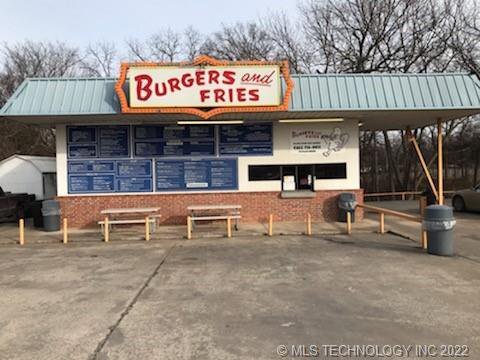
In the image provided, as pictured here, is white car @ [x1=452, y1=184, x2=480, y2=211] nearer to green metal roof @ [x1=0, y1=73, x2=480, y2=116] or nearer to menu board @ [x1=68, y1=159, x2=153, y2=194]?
green metal roof @ [x1=0, y1=73, x2=480, y2=116]

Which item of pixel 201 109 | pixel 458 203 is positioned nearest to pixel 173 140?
pixel 201 109

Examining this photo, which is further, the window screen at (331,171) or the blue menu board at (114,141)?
the window screen at (331,171)

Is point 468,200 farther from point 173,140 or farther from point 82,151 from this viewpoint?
point 82,151

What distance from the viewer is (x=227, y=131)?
15000 millimetres

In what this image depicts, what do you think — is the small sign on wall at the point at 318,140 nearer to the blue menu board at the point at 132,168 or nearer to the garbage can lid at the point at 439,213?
the blue menu board at the point at 132,168

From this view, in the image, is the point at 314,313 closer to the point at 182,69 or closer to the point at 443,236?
the point at 443,236

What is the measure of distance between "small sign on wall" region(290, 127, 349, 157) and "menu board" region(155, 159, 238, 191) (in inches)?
90.8

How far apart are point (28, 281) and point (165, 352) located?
4.45 m

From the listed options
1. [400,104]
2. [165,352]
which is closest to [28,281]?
[165,352]

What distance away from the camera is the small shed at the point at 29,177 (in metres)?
21.5

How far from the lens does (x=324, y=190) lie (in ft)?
49.6

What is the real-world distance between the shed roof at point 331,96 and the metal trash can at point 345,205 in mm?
2873

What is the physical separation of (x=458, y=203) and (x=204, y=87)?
1291cm

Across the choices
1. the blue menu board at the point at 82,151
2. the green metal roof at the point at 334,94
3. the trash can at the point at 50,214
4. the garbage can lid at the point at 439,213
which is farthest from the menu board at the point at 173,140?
Answer: the garbage can lid at the point at 439,213
